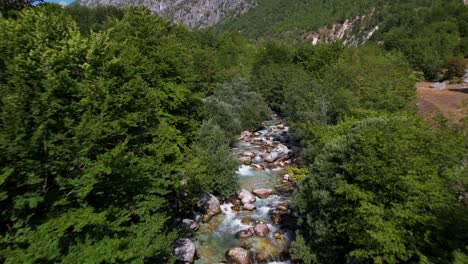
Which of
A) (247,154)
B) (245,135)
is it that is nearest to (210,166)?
(247,154)

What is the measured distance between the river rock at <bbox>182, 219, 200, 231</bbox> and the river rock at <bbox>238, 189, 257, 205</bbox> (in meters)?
4.46

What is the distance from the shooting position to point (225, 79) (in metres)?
46.8

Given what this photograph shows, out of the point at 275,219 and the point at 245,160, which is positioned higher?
the point at 245,160

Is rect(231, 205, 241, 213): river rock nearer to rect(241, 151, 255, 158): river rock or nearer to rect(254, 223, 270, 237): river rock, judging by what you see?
rect(254, 223, 270, 237): river rock

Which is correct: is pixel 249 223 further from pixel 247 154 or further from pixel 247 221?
pixel 247 154

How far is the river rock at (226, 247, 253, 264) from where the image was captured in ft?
50.9

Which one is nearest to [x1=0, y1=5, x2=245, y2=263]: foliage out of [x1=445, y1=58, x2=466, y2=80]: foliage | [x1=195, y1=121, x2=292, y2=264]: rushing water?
[x1=195, y1=121, x2=292, y2=264]: rushing water

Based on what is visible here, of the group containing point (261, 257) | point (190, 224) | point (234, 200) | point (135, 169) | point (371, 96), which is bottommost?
point (261, 257)

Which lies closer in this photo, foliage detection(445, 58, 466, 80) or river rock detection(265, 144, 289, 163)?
river rock detection(265, 144, 289, 163)

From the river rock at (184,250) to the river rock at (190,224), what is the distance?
5.28ft

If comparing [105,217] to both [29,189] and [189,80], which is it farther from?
[189,80]

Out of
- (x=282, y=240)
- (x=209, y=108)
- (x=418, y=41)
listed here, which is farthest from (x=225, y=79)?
(x=418, y=41)

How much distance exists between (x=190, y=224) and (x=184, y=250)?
9.17 feet

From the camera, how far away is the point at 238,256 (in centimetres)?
1569
